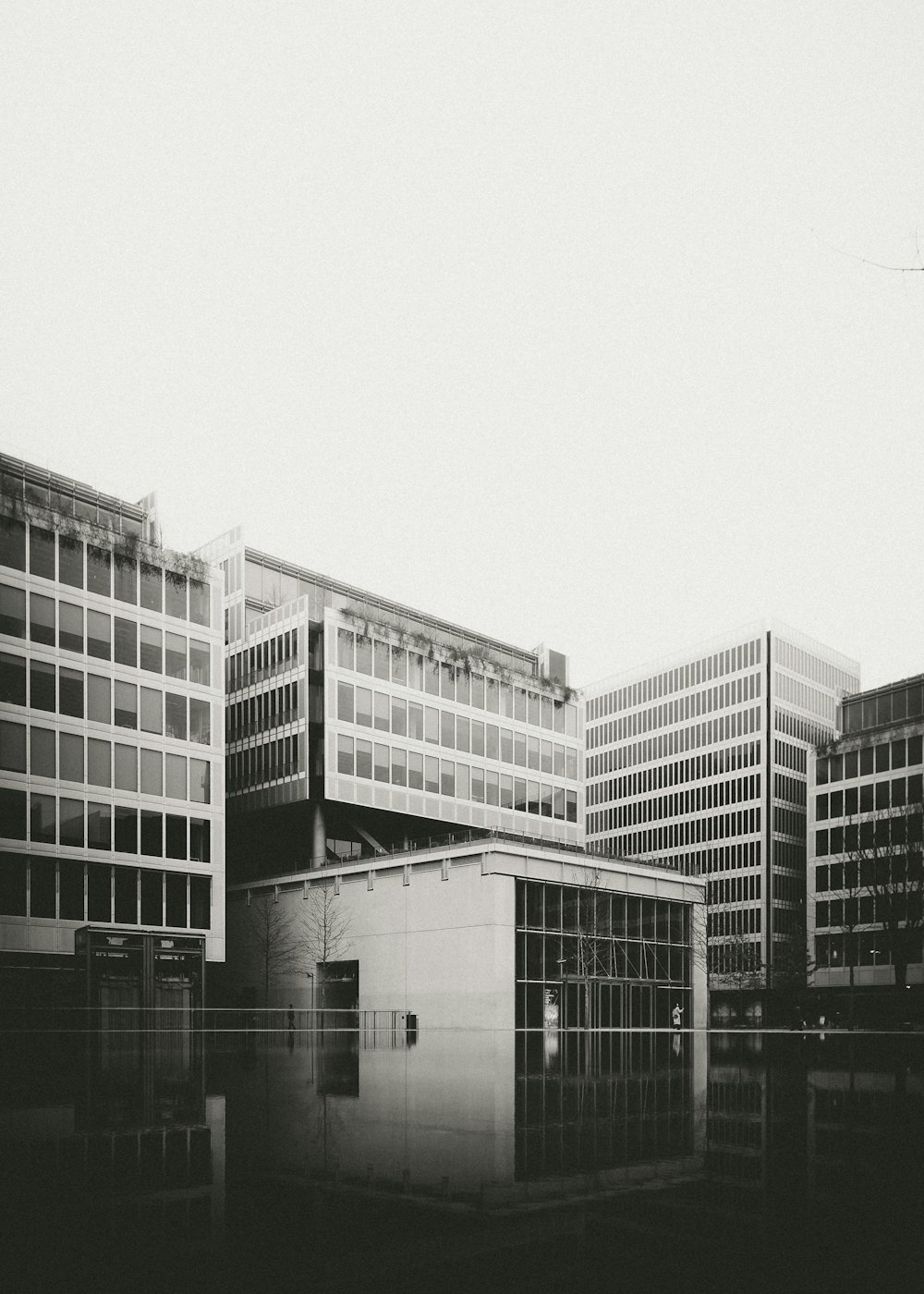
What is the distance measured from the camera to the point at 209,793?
66500mm

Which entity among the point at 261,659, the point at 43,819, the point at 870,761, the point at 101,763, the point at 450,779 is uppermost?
the point at 261,659

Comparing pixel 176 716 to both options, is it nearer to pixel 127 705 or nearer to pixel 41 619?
pixel 127 705

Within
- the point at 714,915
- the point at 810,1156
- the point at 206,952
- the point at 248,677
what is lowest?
the point at 714,915

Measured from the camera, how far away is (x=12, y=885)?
186 ft

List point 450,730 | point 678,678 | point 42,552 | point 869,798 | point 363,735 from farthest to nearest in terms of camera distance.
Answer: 1. point 678,678
2. point 869,798
3. point 450,730
4. point 363,735
5. point 42,552

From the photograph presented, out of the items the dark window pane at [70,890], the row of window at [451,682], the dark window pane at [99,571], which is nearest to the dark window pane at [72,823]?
the dark window pane at [70,890]

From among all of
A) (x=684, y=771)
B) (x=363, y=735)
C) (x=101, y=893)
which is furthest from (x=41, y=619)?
(x=684, y=771)

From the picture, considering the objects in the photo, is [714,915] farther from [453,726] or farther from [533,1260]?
[533,1260]

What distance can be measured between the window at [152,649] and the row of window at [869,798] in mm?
55824

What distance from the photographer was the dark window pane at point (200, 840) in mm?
65000

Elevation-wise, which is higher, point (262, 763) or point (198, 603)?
point (198, 603)

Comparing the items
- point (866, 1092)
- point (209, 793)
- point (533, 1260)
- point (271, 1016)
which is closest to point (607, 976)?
point (271, 1016)

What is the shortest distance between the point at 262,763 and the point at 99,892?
20840 mm

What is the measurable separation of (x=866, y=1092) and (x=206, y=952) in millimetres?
51033
